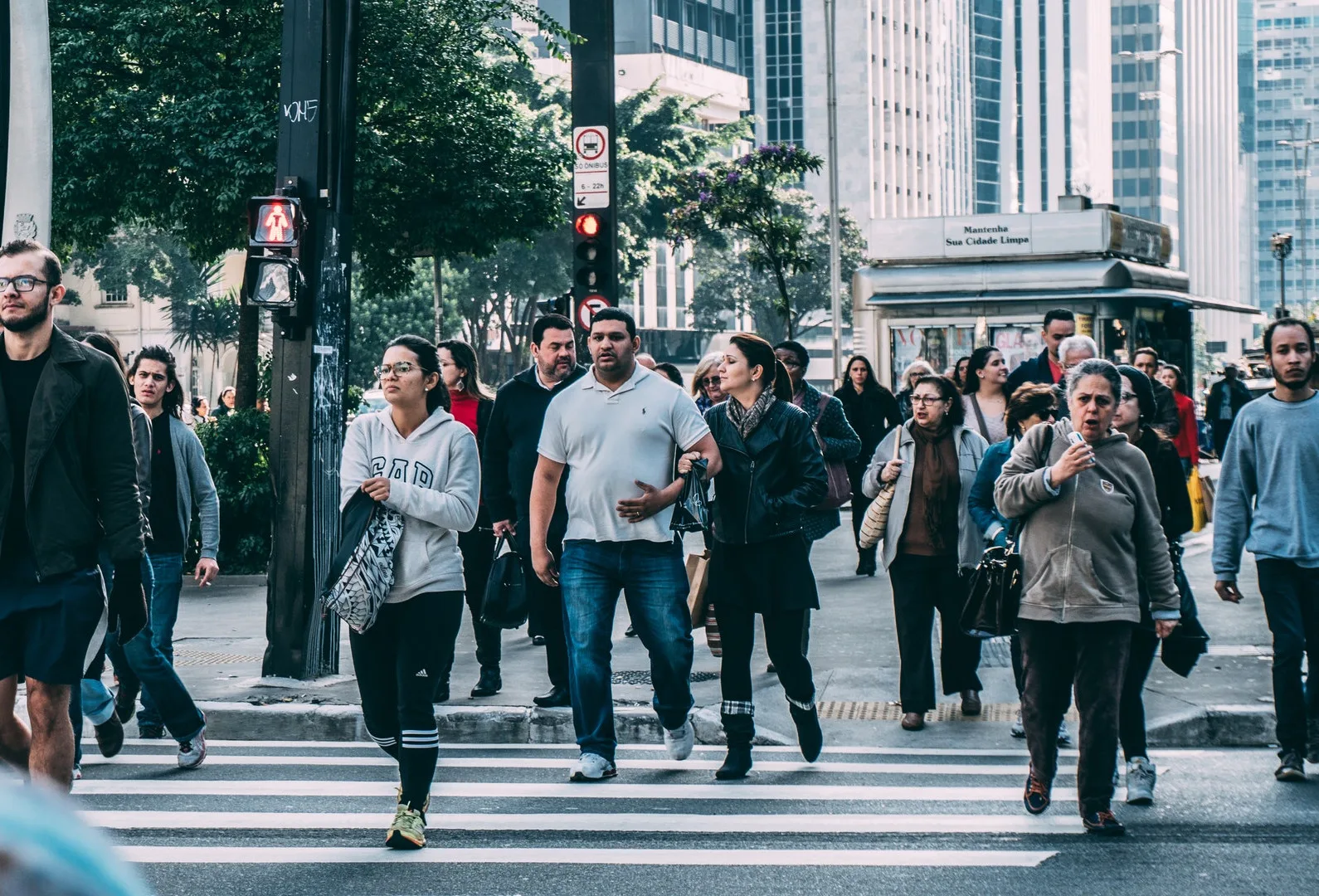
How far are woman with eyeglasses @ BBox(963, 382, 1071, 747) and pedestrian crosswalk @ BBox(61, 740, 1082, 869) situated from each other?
32.2 inches

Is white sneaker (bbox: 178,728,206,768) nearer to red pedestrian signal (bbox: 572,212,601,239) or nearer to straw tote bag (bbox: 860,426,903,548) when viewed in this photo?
straw tote bag (bbox: 860,426,903,548)

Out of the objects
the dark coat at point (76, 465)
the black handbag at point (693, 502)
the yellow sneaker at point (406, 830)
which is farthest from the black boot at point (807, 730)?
the dark coat at point (76, 465)

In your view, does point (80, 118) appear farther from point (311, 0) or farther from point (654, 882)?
point (654, 882)

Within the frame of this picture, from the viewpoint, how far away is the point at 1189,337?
23.4 meters

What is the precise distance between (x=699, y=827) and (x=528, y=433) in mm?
2820

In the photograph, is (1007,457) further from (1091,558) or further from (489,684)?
(489,684)

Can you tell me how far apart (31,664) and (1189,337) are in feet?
67.7

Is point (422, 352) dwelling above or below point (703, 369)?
below

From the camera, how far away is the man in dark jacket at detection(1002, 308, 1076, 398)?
11.0m

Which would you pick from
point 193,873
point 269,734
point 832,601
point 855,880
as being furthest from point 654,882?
point 832,601

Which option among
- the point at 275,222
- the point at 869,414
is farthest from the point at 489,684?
the point at 869,414

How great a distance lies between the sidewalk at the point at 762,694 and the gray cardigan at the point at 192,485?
3.54 feet

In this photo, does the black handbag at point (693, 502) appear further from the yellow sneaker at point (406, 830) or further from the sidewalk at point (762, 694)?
the yellow sneaker at point (406, 830)

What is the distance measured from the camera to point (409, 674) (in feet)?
18.8
